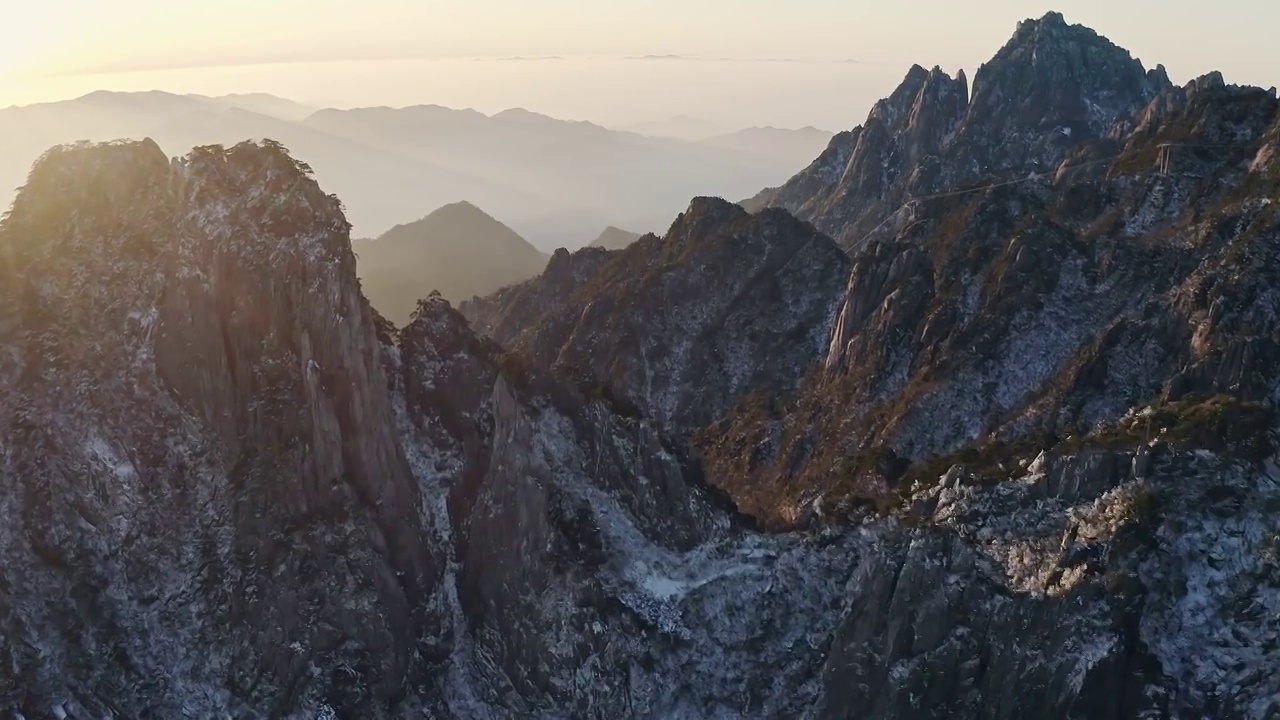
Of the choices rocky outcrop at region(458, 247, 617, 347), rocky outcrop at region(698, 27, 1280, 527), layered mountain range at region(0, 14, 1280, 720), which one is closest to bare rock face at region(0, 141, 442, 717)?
layered mountain range at region(0, 14, 1280, 720)

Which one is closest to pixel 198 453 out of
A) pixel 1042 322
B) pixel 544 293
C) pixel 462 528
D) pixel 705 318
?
pixel 462 528

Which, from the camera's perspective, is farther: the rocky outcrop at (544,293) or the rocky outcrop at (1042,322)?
the rocky outcrop at (544,293)

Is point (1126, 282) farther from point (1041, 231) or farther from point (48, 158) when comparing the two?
point (48, 158)

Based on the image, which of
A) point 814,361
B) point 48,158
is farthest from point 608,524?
point 814,361

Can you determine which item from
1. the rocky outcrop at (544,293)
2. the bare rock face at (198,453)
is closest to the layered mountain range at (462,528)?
the bare rock face at (198,453)

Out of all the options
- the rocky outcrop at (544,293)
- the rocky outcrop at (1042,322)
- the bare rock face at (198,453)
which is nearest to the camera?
the bare rock face at (198,453)

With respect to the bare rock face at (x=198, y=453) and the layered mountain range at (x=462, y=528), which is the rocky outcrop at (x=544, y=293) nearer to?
the layered mountain range at (x=462, y=528)

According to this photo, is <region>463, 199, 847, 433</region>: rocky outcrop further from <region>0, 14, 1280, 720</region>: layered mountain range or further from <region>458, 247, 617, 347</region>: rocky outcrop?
<region>0, 14, 1280, 720</region>: layered mountain range

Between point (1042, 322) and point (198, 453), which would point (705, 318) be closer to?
point (1042, 322)
